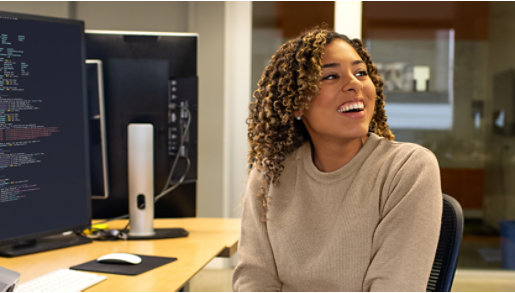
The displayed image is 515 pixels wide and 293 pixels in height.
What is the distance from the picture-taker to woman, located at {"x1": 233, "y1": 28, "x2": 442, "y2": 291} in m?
1.23

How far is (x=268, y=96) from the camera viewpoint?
150cm

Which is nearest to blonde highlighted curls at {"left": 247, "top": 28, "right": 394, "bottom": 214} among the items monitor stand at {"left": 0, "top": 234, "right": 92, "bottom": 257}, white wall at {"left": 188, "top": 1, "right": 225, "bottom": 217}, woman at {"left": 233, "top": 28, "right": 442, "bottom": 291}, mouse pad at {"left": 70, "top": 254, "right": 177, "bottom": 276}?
woman at {"left": 233, "top": 28, "right": 442, "bottom": 291}

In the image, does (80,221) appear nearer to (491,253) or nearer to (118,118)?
(118,118)

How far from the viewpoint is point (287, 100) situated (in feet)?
4.73

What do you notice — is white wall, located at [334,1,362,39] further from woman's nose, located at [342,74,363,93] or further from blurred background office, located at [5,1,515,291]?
woman's nose, located at [342,74,363,93]

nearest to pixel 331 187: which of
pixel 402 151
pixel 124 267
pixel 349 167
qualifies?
pixel 349 167

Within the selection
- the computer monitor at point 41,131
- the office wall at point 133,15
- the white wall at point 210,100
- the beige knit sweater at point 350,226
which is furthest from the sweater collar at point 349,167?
the office wall at point 133,15

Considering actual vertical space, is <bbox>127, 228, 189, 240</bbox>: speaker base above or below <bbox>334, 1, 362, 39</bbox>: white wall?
below

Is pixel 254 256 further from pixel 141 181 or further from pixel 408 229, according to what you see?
pixel 141 181

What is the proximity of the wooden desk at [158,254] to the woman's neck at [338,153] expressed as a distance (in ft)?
1.56

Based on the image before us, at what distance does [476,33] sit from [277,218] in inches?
116

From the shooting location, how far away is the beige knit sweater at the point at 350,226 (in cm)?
122

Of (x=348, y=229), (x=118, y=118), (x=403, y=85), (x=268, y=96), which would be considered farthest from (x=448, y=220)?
(x=403, y=85)

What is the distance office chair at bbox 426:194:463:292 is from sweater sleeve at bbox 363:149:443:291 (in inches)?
2.8
